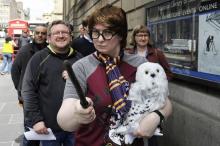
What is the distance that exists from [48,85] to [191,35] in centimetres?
190

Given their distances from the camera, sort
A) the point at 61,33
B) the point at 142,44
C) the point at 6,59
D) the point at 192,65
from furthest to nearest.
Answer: the point at 6,59, the point at 142,44, the point at 192,65, the point at 61,33

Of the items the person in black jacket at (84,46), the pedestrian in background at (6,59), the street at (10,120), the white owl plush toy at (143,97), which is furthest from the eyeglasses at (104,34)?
the pedestrian in background at (6,59)

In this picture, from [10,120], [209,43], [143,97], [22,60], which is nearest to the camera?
[143,97]

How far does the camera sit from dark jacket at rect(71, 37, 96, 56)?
5.76m

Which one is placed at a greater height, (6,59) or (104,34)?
(104,34)

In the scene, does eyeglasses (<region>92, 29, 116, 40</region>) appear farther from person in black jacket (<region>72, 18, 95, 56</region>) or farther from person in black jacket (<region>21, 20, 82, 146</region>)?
person in black jacket (<region>72, 18, 95, 56</region>)

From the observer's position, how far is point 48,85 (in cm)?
397

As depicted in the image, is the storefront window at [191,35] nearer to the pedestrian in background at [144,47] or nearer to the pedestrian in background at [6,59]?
the pedestrian in background at [144,47]

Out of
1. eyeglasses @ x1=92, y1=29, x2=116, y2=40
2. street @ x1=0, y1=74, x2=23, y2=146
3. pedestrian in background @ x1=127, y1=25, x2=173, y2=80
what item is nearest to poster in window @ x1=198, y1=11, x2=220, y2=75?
pedestrian in background @ x1=127, y1=25, x2=173, y2=80

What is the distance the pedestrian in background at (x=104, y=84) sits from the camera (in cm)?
224

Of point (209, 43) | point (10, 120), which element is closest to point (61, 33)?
point (209, 43)

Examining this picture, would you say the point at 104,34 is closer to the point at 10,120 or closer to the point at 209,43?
the point at 209,43

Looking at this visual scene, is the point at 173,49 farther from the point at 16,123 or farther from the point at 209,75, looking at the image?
the point at 16,123

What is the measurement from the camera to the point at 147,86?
2.22 meters
